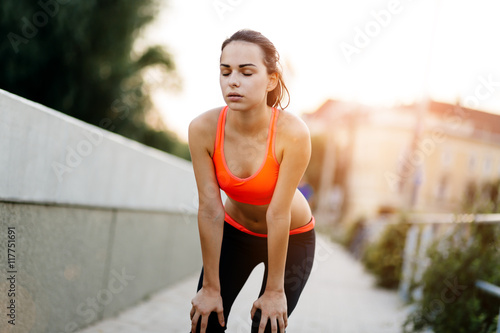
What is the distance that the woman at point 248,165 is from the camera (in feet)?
7.14

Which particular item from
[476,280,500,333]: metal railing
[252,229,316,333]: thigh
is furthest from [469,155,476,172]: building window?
[252,229,316,333]: thigh

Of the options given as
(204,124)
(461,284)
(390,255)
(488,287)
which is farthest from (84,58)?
(204,124)

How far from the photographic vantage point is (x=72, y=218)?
3.61 metres

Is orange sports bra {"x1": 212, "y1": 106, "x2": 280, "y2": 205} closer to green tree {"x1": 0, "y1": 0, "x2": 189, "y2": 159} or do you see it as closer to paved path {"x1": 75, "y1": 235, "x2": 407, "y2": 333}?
paved path {"x1": 75, "y1": 235, "x2": 407, "y2": 333}

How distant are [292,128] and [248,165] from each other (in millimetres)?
238

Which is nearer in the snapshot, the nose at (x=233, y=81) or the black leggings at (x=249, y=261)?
the nose at (x=233, y=81)

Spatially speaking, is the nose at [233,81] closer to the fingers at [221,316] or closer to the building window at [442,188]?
the fingers at [221,316]

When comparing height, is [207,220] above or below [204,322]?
above

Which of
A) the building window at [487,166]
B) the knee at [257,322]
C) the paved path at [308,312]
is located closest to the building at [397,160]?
the building window at [487,166]

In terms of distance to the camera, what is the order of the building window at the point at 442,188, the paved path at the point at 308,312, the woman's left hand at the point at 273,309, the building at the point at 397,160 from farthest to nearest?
the building window at the point at 442,188 → the building at the point at 397,160 → the paved path at the point at 308,312 → the woman's left hand at the point at 273,309

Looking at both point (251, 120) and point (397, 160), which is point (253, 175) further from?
point (397, 160)

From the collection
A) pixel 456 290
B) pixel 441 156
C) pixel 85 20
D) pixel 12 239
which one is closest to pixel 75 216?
pixel 12 239

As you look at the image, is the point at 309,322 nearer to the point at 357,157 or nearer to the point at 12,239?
the point at 12,239

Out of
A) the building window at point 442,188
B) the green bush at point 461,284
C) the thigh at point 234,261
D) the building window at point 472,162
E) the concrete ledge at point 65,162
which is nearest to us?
the thigh at point 234,261
